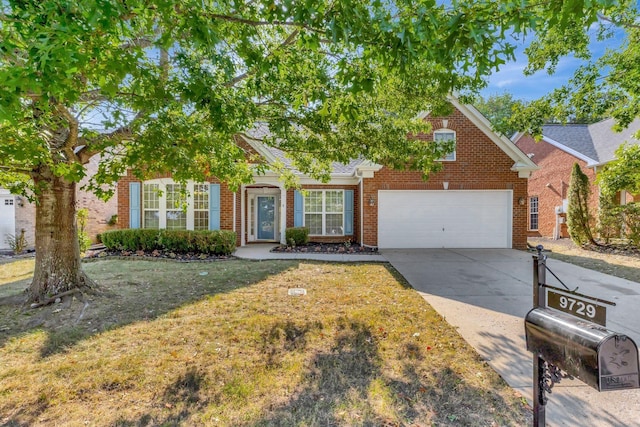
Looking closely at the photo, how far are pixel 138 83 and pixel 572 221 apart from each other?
16246 mm

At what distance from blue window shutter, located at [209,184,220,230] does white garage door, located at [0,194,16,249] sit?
7.87 metres

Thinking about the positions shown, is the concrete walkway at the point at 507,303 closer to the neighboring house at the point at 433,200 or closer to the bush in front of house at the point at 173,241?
the bush in front of house at the point at 173,241

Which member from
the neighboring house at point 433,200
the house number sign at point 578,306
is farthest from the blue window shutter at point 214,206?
the house number sign at point 578,306

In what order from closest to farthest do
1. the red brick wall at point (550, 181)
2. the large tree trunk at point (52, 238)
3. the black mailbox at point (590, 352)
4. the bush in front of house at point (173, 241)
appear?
the black mailbox at point (590, 352) → the large tree trunk at point (52, 238) → the bush in front of house at point (173, 241) → the red brick wall at point (550, 181)

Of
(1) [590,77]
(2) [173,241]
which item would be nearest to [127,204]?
(2) [173,241]

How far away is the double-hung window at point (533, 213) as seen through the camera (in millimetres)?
18297

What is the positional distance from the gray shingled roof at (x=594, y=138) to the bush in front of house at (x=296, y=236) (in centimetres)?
1452

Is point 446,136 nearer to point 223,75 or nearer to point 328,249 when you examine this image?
point 328,249

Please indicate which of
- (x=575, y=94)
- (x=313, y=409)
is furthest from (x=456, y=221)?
(x=313, y=409)

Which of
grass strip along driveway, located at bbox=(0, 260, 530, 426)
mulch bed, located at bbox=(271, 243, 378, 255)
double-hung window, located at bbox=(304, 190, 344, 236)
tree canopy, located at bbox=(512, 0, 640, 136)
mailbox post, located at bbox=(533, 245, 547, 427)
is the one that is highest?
tree canopy, located at bbox=(512, 0, 640, 136)

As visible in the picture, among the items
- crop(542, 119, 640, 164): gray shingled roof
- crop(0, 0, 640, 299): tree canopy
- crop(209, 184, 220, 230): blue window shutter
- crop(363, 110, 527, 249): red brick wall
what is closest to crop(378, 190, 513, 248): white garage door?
crop(363, 110, 527, 249): red brick wall

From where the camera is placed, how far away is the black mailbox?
1498mm

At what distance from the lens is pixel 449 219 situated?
12047mm

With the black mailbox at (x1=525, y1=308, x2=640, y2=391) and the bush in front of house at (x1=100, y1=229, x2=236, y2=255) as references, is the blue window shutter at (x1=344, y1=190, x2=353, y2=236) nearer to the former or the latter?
the bush in front of house at (x1=100, y1=229, x2=236, y2=255)
